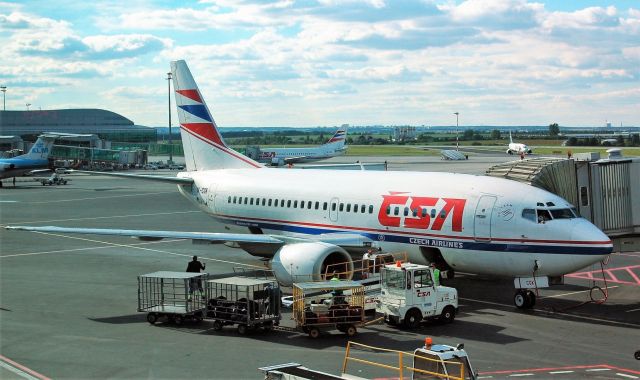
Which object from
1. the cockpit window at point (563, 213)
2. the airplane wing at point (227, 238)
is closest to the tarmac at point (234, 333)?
the airplane wing at point (227, 238)

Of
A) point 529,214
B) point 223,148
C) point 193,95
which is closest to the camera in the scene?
point 529,214

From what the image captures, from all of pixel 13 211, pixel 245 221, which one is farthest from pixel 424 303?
pixel 13 211

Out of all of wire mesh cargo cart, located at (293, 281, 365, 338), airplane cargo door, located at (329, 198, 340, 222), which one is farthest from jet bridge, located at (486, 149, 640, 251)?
wire mesh cargo cart, located at (293, 281, 365, 338)

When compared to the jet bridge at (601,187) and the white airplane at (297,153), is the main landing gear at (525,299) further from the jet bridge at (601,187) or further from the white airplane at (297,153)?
the white airplane at (297,153)

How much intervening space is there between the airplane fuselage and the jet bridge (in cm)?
230

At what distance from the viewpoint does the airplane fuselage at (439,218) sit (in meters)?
27.8

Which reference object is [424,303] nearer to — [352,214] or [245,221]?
[352,214]

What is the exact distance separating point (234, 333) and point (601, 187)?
15.8m

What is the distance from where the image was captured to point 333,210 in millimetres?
34344

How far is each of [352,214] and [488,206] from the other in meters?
Answer: 6.55

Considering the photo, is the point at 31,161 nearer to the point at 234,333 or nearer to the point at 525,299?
the point at 234,333

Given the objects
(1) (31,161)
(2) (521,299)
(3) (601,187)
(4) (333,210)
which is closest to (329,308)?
(2) (521,299)

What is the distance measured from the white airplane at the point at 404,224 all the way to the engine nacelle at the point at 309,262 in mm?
41

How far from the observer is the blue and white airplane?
95.2 m
